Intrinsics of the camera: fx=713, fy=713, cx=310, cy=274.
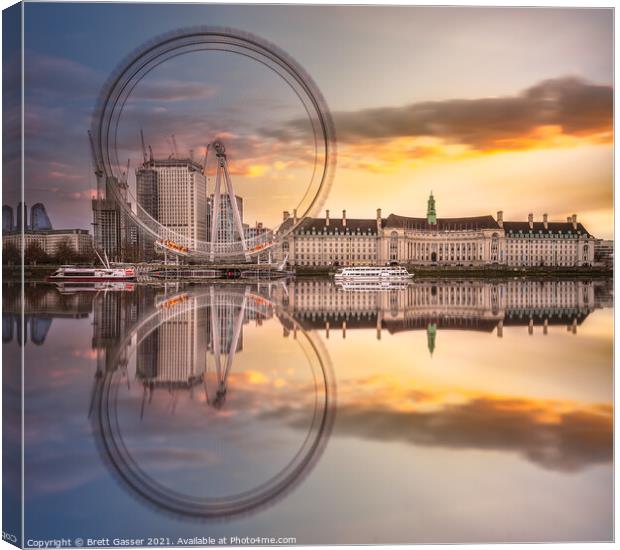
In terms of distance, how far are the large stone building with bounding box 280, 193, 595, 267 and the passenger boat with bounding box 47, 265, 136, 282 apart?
5.08m

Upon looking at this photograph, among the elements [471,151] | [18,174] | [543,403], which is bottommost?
[543,403]

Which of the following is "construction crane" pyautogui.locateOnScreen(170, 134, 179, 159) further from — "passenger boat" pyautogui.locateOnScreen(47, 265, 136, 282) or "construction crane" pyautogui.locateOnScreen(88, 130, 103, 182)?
"passenger boat" pyautogui.locateOnScreen(47, 265, 136, 282)

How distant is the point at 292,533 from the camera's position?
397 centimetres

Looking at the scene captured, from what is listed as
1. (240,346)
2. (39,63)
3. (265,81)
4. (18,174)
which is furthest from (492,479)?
(265,81)

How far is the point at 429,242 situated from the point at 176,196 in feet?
22.8

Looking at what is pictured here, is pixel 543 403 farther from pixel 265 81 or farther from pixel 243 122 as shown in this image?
pixel 265 81

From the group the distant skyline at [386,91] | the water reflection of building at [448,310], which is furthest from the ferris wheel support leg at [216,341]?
the distant skyline at [386,91]

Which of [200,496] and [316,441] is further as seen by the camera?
[316,441]

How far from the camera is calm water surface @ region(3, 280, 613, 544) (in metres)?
4.04

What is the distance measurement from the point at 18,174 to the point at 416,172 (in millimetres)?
5081

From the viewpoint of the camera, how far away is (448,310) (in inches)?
419

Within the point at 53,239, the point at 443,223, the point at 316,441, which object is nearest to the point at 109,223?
the point at 53,239

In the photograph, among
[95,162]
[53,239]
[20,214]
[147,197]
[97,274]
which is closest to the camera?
[20,214]

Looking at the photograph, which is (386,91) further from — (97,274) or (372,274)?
(97,274)
